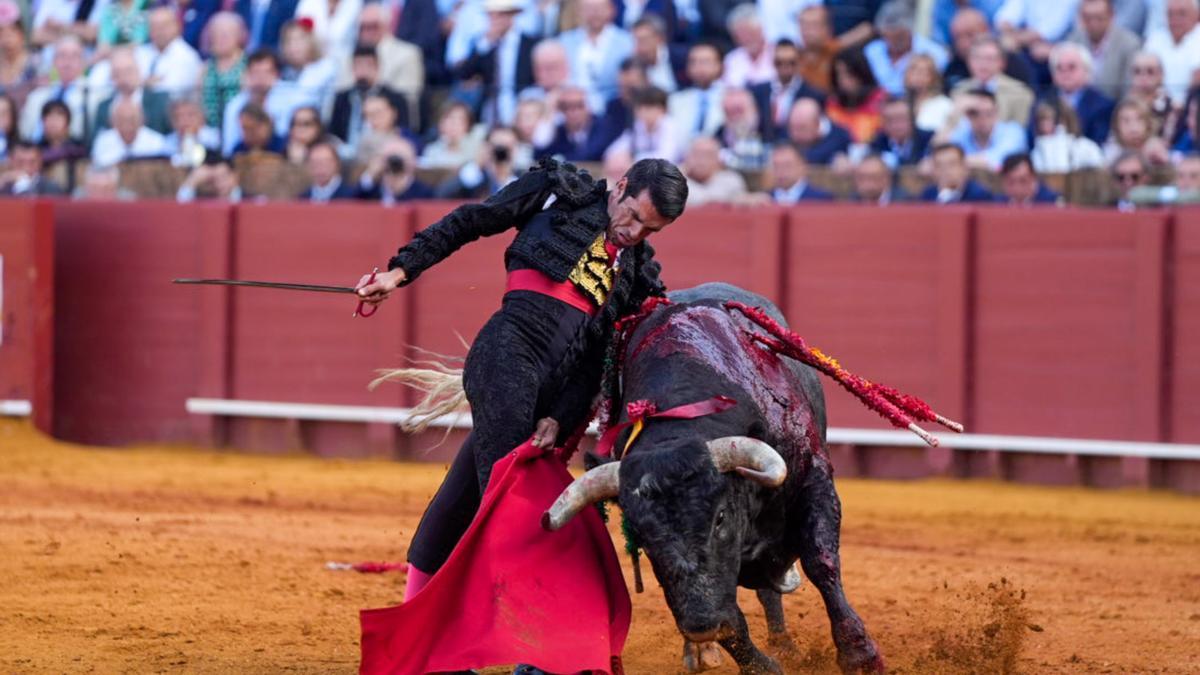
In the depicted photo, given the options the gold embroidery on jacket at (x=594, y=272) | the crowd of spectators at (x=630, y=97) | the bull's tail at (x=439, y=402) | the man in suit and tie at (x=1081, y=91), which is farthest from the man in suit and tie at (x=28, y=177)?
the gold embroidery on jacket at (x=594, y=272)

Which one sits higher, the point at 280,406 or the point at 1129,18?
the point at 1129,18

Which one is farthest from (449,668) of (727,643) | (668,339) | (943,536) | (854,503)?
(854,503)

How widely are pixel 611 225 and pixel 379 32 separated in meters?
7.03

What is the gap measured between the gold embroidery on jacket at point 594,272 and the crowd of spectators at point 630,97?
4.97m

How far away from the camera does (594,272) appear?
417 cm

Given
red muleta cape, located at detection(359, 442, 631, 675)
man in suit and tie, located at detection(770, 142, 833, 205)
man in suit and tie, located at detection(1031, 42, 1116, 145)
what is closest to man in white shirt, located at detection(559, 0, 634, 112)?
man in suit and tie, located at detection(770, 142, 833, 205)

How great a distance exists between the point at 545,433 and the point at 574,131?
584cm

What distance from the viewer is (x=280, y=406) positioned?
1020 centimetres

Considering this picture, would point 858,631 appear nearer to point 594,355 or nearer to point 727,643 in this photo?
point 727,643

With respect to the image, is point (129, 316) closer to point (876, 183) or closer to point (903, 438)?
point (876, 183)

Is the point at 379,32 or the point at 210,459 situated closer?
the point at 210,459

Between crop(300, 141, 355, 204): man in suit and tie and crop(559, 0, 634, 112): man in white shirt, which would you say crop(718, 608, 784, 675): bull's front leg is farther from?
crop(300, 141, 355, 204): man in suit and tie

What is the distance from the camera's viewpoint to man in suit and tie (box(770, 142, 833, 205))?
9.31 metres

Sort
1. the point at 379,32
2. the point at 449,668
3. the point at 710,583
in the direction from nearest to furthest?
1. the point at 710,583
2. the point at 449,668
3. the point at 379,32
